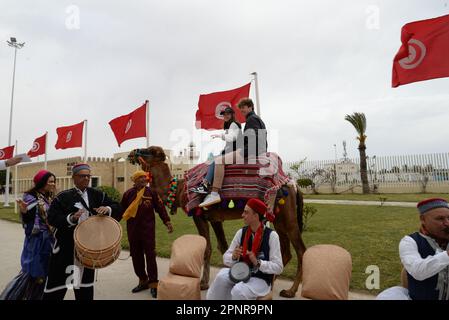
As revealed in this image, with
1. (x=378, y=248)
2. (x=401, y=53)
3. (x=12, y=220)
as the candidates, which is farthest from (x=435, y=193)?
(x=12, y=220)

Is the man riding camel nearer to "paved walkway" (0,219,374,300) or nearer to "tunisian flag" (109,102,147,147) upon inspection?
"paved walkway" (0,219,374,300)

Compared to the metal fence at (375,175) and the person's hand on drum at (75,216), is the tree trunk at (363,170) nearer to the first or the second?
the metal fence at (375,175)

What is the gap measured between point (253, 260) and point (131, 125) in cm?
832

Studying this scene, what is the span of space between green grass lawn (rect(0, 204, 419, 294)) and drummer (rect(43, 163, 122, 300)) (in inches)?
124

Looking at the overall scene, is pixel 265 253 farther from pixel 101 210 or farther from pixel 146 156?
pixel 146 156

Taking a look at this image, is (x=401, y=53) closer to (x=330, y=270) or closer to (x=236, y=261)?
(x=330, y=270)

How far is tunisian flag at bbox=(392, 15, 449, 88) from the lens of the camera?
16.8ft

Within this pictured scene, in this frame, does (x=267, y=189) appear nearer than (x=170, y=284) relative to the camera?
No

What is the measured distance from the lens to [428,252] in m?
2.34

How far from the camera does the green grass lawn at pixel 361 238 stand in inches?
205

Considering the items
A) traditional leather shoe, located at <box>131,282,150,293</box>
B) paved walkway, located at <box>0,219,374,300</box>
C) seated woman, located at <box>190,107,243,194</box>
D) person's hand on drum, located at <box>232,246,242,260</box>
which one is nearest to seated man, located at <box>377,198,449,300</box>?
person's hand on drum, located at <box>232,246,242,260</box>

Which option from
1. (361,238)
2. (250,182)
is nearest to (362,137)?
(361,238)
